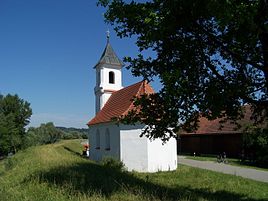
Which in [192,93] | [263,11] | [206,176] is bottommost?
[206,176]

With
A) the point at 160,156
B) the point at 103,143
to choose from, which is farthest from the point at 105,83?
the point at 160,156

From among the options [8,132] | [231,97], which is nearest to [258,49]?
[231,97]

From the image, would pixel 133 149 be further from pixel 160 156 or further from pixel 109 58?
pixel 109 58

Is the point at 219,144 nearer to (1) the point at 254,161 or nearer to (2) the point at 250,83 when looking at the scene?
(1) the point at 254,161

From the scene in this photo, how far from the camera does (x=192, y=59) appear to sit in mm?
9266

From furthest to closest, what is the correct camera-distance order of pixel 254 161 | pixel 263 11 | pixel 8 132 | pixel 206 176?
pixel 8 132
pixel 254 161
pixel 206 176
pixel 263 11

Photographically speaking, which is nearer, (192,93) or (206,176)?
(192,93)

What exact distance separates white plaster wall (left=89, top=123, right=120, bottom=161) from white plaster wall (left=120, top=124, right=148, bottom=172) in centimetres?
73

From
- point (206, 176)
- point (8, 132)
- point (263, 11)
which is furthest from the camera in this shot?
point (8, 132)

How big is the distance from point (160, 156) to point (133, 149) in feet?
6.76

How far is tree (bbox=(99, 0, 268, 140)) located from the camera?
27.2 feet

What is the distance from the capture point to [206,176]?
870 inches

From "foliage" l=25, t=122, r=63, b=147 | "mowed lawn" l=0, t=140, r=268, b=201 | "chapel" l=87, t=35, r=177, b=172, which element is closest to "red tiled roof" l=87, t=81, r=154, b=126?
"chapel" l=87, t=35, r=177, b=172

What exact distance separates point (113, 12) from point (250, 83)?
4206mm
